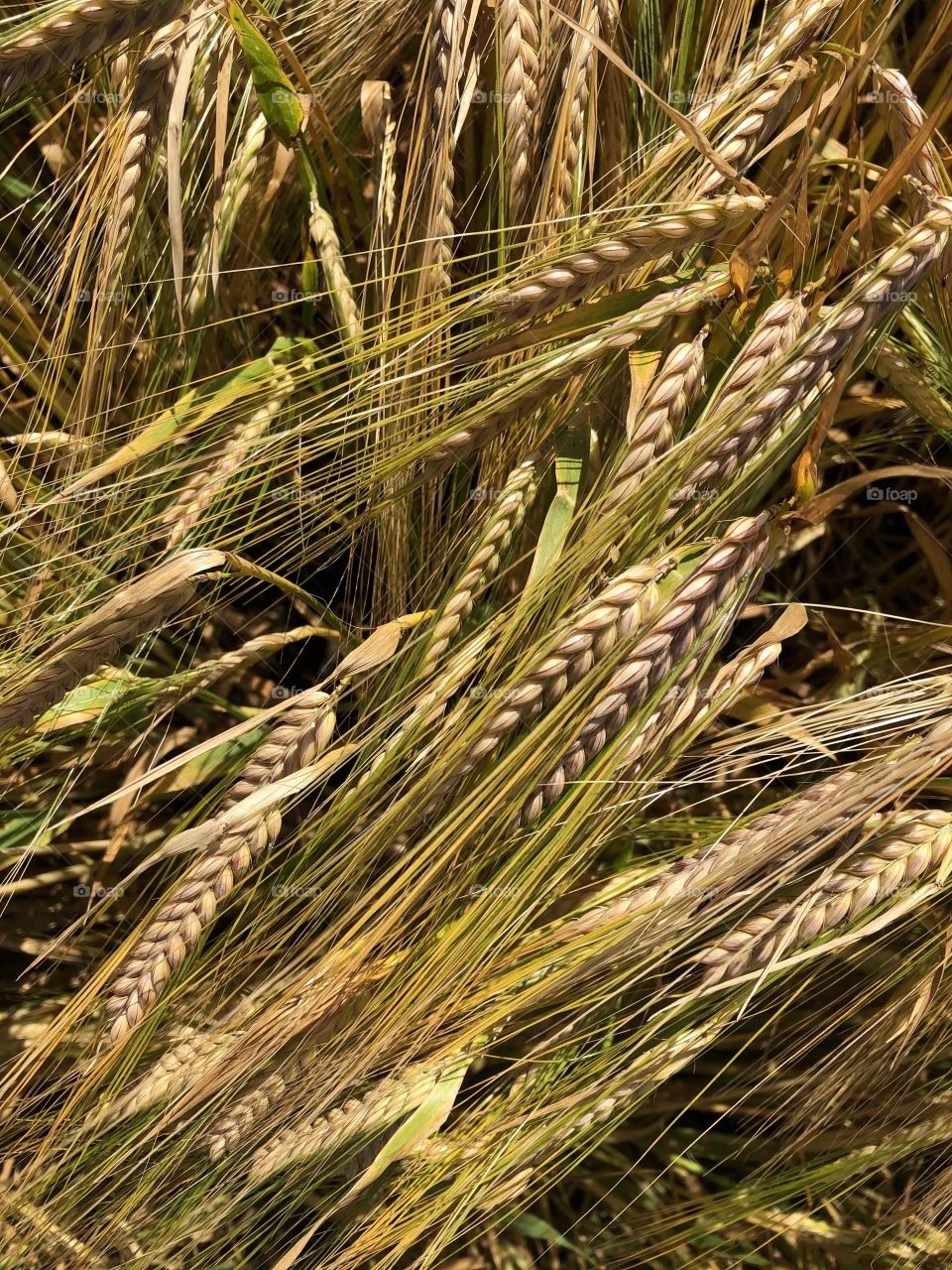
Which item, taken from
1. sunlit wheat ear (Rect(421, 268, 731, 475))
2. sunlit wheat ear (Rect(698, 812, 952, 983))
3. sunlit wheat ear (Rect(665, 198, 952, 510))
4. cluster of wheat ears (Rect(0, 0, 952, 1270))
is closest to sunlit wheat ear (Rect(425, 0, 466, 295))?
cluster of wheat ears (Rect(0, 0, 952, 1270))

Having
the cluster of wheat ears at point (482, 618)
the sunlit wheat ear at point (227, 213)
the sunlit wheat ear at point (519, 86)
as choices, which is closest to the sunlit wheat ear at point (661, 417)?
the cluster of wheat ears at point (482, 618)

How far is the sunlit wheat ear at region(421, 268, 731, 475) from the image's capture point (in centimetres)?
64

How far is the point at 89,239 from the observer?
2.66 feet

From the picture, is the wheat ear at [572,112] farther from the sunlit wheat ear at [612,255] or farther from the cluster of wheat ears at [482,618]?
the sunlit wheat ear at [612,255]

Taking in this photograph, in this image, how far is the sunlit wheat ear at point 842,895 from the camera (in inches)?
26.1

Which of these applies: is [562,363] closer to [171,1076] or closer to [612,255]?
[612,255]

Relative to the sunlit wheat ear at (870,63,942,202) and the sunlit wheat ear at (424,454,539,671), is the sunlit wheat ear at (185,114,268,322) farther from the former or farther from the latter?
the sunlit wheat ear at (870,63,942,202)

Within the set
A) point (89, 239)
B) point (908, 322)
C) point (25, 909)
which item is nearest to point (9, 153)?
point (89, 239)

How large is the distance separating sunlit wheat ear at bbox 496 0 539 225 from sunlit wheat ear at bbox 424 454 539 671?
21 cm

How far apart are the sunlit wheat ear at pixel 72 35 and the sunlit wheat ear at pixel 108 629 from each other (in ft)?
1.14

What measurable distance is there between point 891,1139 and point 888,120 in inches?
31.0

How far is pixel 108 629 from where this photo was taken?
2.14 feet

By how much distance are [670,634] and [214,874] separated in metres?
0.35

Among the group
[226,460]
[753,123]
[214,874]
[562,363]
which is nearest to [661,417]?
[562,363]
